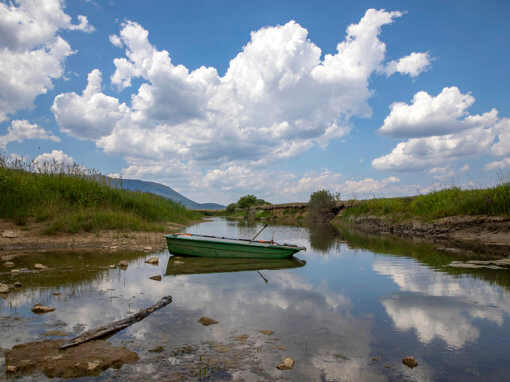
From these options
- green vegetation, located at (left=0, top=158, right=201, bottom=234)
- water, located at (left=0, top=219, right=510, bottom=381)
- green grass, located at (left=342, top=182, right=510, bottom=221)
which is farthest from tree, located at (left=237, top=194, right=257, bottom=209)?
water, located at (left=0, top=219, right=510, bottom=381)

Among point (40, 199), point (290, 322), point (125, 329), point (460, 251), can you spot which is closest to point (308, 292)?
point (290, 322)

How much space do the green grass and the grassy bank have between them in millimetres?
18673

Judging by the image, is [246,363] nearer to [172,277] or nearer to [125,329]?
[125,329]

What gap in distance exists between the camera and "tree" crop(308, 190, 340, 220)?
144 ft

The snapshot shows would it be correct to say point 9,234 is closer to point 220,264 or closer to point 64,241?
point 64,241

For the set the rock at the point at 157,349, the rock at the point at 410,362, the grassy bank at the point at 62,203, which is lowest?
the rock at the point at 410,362

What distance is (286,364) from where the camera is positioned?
392 centimetres

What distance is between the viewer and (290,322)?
5500mm

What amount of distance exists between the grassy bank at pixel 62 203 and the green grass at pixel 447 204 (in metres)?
18.7

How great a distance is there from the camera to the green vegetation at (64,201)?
14.2 metres

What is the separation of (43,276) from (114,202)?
10977 mm

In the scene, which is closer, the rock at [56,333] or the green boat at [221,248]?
the rock at [56,333]

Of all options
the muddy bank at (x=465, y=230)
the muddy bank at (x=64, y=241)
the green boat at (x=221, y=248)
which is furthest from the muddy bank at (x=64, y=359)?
the muddy bank at (x=465, y=230)

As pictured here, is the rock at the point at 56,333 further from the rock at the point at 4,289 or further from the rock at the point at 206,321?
the rock at the point at 4,289
